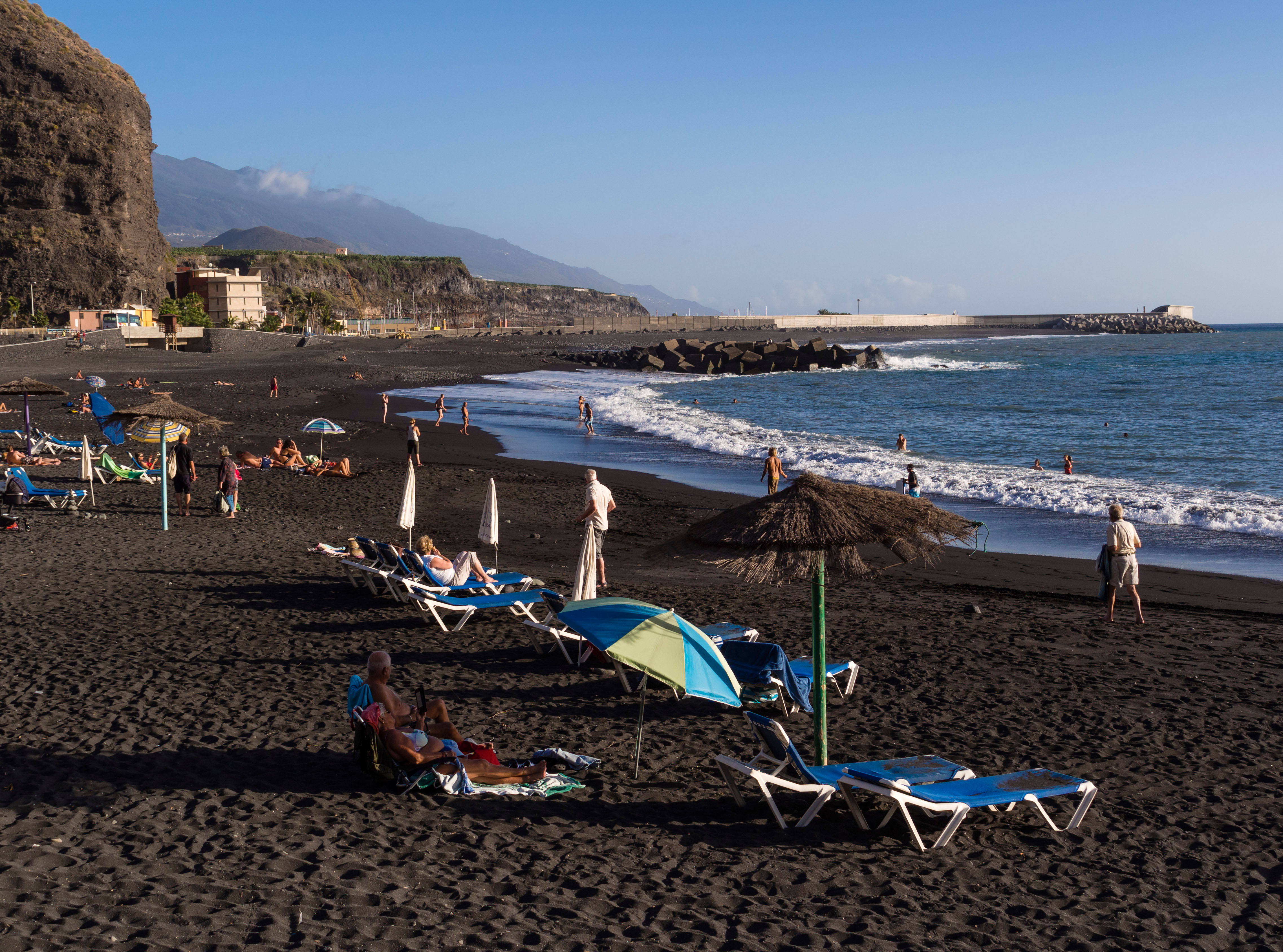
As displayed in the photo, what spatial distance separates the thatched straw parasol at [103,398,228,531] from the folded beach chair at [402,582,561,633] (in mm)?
6047

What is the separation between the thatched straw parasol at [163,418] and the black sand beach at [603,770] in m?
1.26

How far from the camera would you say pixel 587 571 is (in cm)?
945

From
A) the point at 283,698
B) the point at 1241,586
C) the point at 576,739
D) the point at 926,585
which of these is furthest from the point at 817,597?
the point at 1241,586

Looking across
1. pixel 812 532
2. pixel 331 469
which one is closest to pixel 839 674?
pixel 812 532

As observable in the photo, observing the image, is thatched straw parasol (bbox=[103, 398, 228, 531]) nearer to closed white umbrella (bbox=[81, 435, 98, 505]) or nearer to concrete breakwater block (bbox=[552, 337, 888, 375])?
closed white umbrella (bbox=[81, 435, 98, 505])

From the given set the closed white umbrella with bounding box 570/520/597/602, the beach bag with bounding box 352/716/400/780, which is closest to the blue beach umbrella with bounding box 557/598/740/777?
the beach bag with bounding box 352/716/400/780

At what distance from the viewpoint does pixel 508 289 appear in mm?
192375

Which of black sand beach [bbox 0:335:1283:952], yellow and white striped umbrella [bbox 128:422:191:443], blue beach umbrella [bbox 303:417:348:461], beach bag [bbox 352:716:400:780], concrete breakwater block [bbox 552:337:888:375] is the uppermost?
concrete breakwater block [bbox 552:337:888:375]

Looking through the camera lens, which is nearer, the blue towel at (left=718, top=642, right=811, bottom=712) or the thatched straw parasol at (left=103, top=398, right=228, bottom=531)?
the blue towel at (left=718, top=642, right=811, bottom=712)

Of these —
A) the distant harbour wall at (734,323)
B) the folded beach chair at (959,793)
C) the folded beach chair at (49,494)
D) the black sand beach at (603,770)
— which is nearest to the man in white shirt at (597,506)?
the black sand beach at (603,770)

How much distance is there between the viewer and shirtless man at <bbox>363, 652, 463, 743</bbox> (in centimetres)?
634

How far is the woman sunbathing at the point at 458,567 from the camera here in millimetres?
10008

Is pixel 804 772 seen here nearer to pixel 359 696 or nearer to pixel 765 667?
pixel 765 667

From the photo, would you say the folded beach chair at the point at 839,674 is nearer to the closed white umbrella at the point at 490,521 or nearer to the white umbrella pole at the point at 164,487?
the closed white umbrella at the point at 490,521
